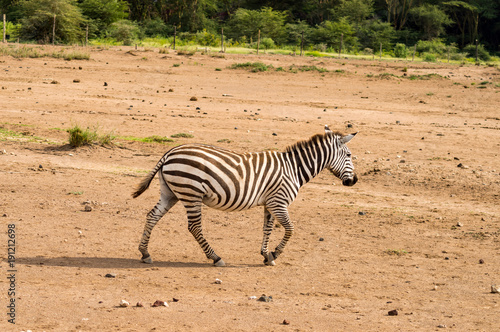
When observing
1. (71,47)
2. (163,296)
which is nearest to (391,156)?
(163,296)

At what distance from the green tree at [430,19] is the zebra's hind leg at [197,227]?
1731 inches

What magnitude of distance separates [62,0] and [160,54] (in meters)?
8.32

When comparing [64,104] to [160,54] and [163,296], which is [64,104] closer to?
[160,54]

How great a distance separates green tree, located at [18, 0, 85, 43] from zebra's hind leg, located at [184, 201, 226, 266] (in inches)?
1003

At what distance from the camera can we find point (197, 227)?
7562mm

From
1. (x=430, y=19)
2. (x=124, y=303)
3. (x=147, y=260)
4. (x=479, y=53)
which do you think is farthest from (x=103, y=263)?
(x=430, y=19)

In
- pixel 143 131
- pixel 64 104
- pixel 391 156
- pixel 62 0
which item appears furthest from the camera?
pixel 62 0

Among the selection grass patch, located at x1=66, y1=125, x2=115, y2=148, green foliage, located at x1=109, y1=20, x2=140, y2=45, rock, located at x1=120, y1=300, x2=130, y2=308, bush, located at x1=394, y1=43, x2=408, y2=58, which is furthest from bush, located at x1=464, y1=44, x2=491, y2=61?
rock, located at x1=120, y1=300, x2=130, y2=308

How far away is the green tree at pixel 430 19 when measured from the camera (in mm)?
47969

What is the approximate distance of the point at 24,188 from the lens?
10.6 m

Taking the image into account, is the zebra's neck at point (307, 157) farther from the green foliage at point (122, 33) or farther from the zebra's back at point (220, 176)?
the green foliage at point (122, 33)

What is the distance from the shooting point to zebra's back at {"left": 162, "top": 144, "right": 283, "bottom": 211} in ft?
24.0

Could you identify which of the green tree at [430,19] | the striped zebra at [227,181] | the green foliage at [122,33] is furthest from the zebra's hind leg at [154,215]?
the green tree at [430,19]

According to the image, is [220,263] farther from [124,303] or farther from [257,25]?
[257,25]
